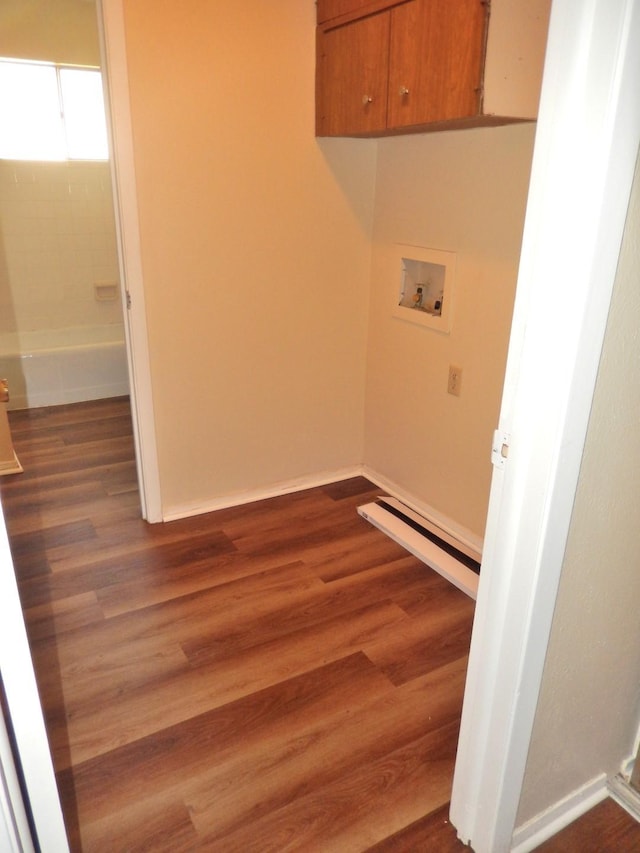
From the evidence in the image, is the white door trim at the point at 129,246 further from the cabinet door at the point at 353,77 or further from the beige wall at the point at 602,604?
the beige wall at the point at 602,604

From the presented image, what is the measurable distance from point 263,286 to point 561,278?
1.94 metres

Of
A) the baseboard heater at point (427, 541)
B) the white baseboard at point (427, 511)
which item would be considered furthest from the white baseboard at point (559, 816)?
the white baseboard at point (427, 511)

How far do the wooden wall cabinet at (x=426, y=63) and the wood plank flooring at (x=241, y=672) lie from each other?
1652 millimetres

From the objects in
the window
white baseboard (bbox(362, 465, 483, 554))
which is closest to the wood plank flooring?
→ white baseboard (bbox(362, 465, 483, 554))

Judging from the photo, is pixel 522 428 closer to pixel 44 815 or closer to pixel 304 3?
pixel 44 815

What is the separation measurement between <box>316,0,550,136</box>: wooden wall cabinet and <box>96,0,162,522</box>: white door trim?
32.0 inches

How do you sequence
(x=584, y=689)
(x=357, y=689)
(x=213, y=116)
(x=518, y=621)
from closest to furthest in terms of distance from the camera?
(x=518, y=621)
(x=584, y=689)
(x=357, y=689)
(x=213, y=116)

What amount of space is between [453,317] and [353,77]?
1.00 m

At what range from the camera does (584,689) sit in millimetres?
1375

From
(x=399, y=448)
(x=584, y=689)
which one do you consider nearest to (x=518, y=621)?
(x=584, y=689)

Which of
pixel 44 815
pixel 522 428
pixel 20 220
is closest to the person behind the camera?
pixel 44 815

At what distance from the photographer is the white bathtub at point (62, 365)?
14.0ft

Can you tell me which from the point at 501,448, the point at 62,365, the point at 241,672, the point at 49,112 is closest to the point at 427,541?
the point at 241,672

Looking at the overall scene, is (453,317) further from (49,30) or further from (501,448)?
(49,30)
